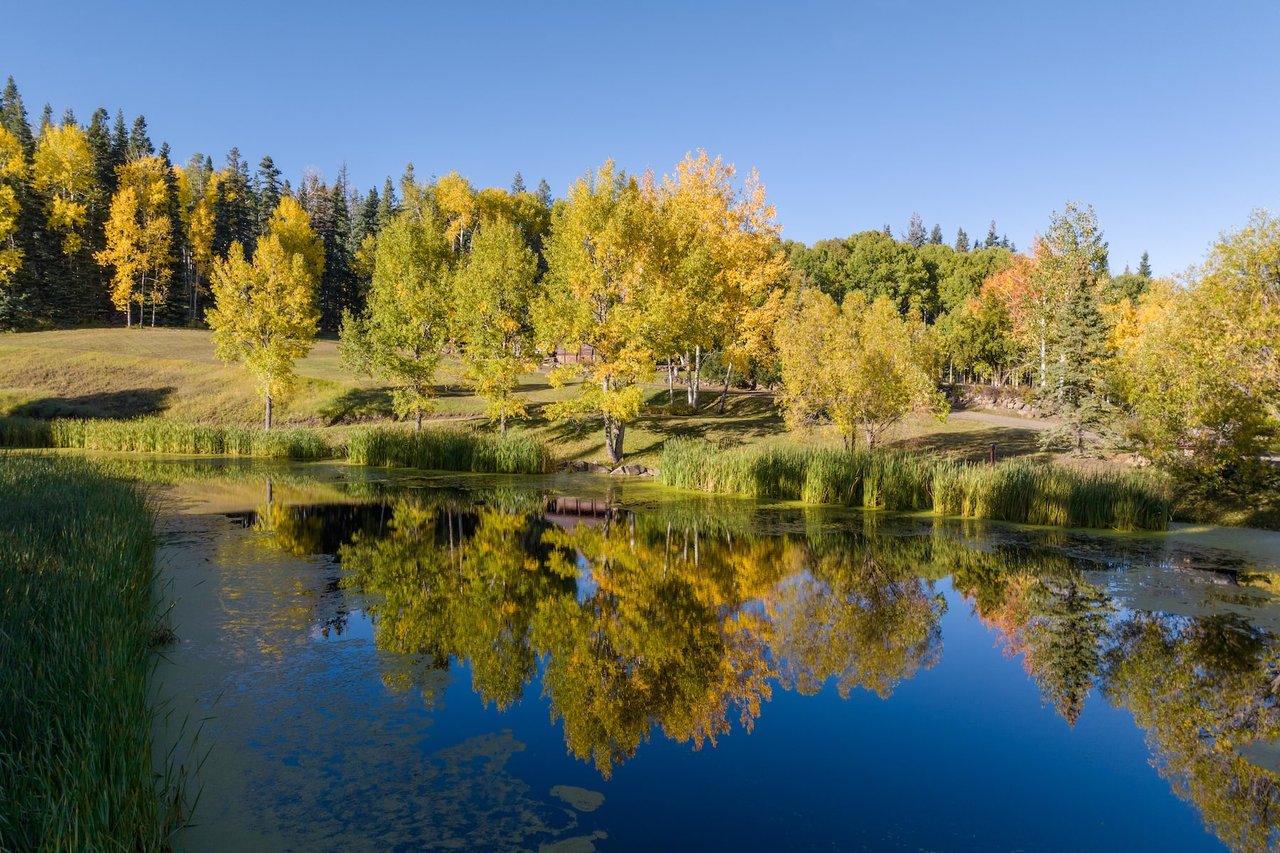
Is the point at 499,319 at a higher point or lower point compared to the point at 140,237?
lower

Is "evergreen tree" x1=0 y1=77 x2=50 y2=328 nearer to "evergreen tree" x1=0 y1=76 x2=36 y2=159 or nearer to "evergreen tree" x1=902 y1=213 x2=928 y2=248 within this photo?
"evergreen tree" x1=0 y1=76 x2=36 y2=159

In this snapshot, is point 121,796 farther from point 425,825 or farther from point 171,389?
point 171,389

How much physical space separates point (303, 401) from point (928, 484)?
36.7 m

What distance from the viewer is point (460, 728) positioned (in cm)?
783

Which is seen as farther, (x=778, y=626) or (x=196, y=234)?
(x=196, y=234)

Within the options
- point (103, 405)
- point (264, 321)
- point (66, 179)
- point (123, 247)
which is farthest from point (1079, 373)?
point (66, 179)

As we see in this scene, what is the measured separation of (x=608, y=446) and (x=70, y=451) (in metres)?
22.2

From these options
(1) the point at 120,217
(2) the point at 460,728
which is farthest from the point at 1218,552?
(1) the point at 120,217

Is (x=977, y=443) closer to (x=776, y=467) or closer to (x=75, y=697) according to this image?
(x=776, y=467)

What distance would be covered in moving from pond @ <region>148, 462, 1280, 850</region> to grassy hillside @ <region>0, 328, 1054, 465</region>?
18745mm

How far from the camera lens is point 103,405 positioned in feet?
143

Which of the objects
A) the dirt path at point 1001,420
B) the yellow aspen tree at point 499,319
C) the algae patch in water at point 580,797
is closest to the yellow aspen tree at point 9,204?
the yellow aspen tree at point 499,319

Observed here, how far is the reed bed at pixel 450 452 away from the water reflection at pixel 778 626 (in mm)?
11767

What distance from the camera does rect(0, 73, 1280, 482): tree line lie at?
20672 mm
